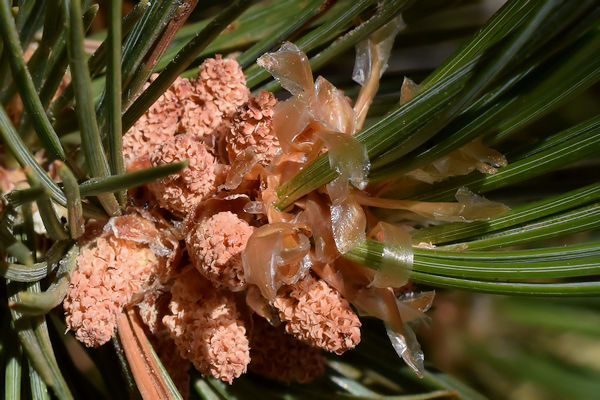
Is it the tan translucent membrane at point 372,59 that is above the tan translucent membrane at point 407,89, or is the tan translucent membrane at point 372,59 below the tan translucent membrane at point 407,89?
above

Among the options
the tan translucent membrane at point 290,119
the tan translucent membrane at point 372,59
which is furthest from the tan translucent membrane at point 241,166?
the tan translucent membrane at point 372,59

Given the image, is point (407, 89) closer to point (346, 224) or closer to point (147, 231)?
point (346, 224)

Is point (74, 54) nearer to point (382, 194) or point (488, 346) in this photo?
point (382, 194)

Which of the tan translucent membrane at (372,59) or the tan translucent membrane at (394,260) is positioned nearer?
the tan translucent membrane at (394,260)

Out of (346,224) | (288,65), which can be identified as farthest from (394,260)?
(288,65)

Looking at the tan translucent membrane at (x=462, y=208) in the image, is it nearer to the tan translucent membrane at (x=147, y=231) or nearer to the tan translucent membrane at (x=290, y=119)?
the tan translucent membrane at (x=290, y=119)

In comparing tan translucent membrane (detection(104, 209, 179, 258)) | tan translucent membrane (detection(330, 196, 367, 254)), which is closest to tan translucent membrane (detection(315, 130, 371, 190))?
tan translucent membrane (detection(330, 196, 367, 254))
